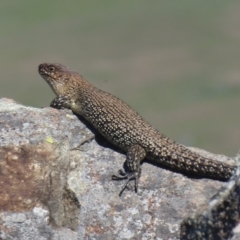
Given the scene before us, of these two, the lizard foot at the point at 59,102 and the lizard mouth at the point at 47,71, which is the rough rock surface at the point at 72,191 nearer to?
the lizard foot at the point at 59,102

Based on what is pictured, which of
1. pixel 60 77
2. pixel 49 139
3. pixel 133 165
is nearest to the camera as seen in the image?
pixel 49 139

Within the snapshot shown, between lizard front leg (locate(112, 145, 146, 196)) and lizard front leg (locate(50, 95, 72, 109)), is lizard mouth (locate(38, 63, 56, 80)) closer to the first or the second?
lizard front leg (locate(50, 95, 72, 109))

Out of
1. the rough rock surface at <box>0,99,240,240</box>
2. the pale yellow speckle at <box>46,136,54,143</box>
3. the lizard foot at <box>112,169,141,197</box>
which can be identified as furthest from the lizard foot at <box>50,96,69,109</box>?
the lizard foot at <box>112,169,141,197</box>

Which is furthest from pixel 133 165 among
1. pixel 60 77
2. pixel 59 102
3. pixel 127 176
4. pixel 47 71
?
pixel 47 71

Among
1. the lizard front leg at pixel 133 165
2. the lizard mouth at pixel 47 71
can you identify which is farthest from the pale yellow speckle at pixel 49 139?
the lizard mouth at pixel 47 71

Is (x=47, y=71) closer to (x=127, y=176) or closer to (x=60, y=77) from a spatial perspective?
(x=60, y=77)

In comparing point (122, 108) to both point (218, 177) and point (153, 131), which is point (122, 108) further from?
point (218, 177)

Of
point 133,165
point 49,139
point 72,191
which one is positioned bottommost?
point 72,191
